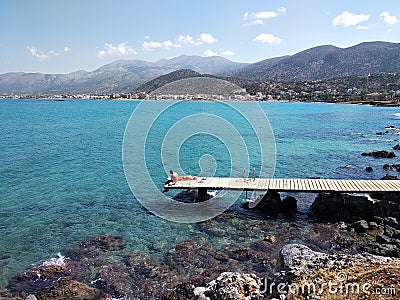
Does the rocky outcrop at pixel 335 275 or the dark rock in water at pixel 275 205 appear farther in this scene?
the dark rock in water at pixel 275 205

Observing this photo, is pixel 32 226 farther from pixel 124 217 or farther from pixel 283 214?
pixel 283 214

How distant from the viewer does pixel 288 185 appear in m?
20.3

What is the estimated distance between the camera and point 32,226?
17.4 metres

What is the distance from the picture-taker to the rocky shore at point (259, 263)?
855 cm

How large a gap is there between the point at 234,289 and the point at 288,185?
39.2 ft

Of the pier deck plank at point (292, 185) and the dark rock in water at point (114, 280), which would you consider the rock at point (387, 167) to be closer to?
the pier deck plank at point (292, 185)

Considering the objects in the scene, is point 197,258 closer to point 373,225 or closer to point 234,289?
point 234,289

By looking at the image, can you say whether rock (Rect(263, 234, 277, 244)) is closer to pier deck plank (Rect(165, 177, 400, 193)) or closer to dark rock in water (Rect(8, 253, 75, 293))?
pier deck plank (Rect(165, 177, 400, 193))

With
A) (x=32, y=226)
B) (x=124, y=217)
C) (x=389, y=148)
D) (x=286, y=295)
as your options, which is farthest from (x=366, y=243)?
(x=389, y=148)

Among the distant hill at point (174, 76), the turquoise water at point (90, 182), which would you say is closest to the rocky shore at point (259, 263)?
the turquoise water at point (90, 182)

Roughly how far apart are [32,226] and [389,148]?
37681 mm

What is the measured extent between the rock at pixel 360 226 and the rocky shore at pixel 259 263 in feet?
0.14

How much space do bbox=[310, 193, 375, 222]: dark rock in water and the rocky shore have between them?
0.16 feet

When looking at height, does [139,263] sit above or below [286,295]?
below
